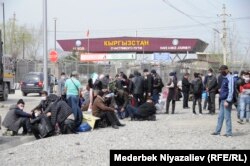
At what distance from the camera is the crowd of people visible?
1447cm

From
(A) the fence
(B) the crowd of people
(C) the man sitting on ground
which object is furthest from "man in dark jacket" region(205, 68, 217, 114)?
(A) the fence

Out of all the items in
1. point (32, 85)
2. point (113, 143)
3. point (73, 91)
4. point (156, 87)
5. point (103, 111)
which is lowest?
point (32, 85)

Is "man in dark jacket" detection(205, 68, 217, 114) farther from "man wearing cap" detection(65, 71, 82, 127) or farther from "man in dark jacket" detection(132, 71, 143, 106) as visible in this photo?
"man wearing cap" detection(65, 71, 82, 127)

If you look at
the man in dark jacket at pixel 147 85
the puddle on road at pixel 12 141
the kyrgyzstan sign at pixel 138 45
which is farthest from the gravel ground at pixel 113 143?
the kyrgyzstan sign at pixel 138 45

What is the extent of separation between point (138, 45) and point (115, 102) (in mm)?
62248

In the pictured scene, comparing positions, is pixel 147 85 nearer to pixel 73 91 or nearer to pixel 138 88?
pixel 138 88

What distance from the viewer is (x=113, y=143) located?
42.0 ft

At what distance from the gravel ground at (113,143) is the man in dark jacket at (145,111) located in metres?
1.19

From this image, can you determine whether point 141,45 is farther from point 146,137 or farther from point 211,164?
point 211,164

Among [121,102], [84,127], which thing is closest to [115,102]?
[121,102]

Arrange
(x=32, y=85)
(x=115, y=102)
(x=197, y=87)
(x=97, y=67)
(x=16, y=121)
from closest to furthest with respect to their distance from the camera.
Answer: (x=16, y=121)
(x=115, y=102)
(x=197, y=87)
(x=32, y=85)
(x=97, y=67)

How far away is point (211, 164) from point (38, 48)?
75418 millimetres

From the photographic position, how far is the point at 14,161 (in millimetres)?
10711

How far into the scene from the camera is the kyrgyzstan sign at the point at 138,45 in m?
80.6
